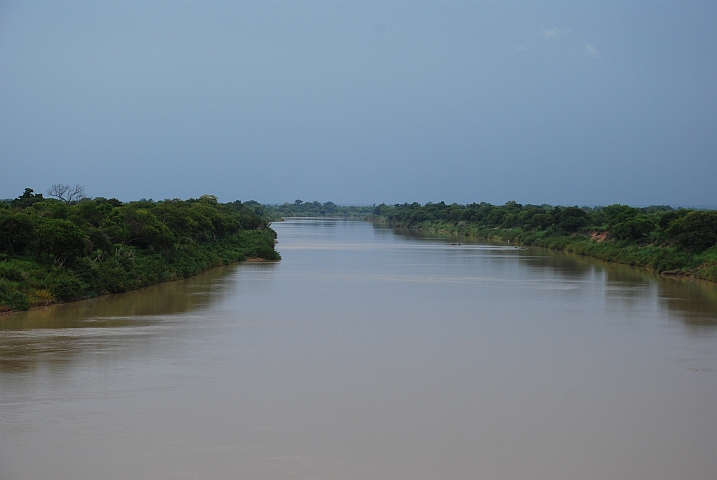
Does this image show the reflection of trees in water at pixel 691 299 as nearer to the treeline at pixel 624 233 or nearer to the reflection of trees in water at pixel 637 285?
the reflection of trees in water at pixel 637 285

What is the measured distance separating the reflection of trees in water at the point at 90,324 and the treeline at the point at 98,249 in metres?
0.55

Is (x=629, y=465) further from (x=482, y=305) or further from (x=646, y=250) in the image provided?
(x=646, y=250)

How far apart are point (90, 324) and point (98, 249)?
6.97m

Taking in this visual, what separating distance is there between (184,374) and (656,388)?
792 centimetres

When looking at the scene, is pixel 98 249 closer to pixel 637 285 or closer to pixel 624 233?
pixel 637 285

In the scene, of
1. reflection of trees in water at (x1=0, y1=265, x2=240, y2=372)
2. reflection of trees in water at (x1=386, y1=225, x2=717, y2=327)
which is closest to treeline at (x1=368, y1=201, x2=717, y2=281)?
reflection of trees in water at (x1=386, y1=225, x2=717, y2=327)

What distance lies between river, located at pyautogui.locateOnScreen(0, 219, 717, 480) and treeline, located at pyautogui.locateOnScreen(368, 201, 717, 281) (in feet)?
32.1

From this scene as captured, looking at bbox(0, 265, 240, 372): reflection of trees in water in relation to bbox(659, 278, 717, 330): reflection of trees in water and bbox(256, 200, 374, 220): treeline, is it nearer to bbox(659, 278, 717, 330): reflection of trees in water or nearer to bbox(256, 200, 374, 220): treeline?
bbox(659, 278, 717, 330): reflection of trees in water

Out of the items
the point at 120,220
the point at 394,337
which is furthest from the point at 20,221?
the point at 394,337

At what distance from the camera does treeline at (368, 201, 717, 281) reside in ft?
109

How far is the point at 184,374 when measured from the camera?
13617 mm

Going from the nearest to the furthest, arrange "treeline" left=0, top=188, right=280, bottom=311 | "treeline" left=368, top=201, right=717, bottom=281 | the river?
the river → "treeline" left=0, top=188, right=280, bottom=311 → "treeline" left=368, top=201, right=717, bottom=281

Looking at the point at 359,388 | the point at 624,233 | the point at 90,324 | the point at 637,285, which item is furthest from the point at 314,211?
the point at 359,388

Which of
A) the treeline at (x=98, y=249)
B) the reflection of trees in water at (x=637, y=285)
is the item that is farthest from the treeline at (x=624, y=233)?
the treeline at (x=98, y=249)
